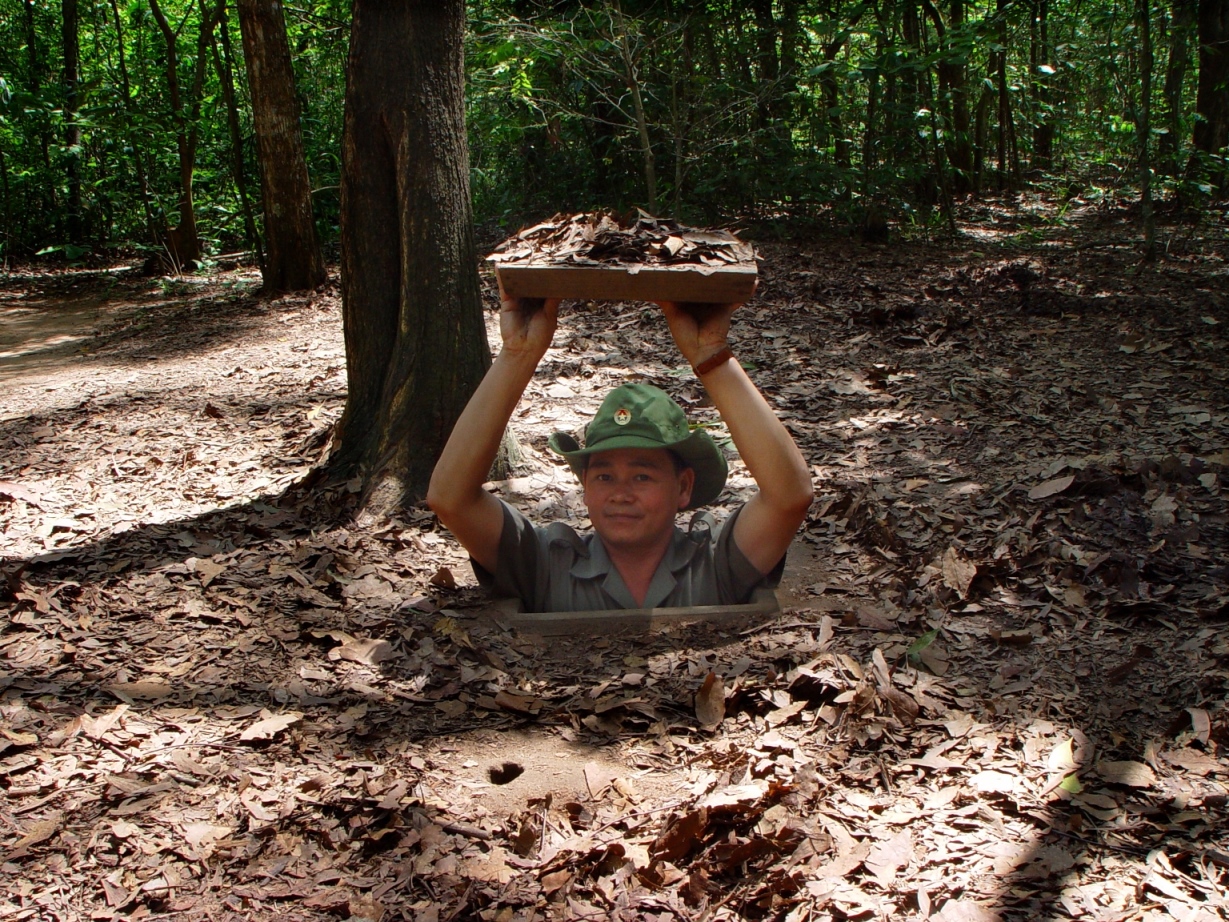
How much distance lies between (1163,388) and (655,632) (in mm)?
4326

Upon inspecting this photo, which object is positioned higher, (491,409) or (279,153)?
(279,153)

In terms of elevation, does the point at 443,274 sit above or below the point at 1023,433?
above

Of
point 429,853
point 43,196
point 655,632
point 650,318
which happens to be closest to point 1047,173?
point 650,318

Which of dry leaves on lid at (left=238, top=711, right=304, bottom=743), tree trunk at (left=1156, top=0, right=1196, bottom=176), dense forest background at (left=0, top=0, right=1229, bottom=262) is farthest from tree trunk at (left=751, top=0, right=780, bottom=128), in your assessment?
dry leaves on lid at (left=238, top=711, right=304, bottom=743)

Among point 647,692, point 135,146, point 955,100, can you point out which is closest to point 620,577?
point 647,692

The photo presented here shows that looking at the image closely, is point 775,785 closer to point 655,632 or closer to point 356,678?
point 655,632

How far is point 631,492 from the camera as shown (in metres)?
3.72

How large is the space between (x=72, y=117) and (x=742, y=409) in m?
14.6

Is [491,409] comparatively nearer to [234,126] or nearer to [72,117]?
[234,126]

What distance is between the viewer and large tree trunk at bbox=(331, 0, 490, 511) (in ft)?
15.4

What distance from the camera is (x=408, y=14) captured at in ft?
15.3

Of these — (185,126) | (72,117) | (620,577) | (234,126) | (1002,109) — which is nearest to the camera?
(620,577)

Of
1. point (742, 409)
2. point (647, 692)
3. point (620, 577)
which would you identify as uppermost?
point (742, 409)

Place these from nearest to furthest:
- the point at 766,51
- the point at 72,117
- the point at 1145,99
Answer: the point at 1145,99
the point at 766,51
the point at 72,117
